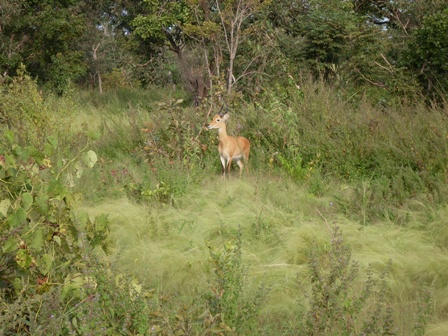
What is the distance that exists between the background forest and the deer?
225 millimetres

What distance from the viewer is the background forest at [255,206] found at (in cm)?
294

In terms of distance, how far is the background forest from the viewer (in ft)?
9.65

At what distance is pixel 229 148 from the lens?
7332 mm

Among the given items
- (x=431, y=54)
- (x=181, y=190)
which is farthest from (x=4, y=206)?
(x=431, y=54)

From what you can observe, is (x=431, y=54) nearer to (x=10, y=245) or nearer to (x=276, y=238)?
(x=276, y=238)

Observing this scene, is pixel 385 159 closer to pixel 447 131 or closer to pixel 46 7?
pixel 447 131

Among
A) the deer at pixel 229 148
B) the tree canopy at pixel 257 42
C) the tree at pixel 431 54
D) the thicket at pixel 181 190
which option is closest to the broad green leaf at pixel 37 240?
the thicket at pixel 181 190

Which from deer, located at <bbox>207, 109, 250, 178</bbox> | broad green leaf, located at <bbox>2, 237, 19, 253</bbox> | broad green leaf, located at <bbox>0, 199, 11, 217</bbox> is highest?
broad green leaf, located at <bbox>0, 199, 11, 217</bbox>

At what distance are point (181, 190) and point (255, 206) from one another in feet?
3.38

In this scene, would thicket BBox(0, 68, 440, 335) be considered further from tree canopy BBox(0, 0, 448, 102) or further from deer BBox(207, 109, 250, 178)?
tree canopy BBox(0, 0, 448, 102)

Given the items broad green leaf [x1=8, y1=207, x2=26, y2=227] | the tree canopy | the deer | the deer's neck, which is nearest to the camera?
broad green leaf [x1=8, y1=207, x2=26, y2=227]

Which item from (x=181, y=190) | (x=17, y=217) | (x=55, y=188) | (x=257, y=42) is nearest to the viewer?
(x=17, y=217)

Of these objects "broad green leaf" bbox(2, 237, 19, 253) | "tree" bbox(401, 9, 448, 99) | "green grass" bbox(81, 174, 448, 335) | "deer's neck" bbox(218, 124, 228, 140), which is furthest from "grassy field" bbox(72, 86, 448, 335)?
"tree" bbox(401, 9, 448, 99)

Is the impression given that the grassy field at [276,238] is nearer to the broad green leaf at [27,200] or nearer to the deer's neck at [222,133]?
the deer's neck at [222,133]
